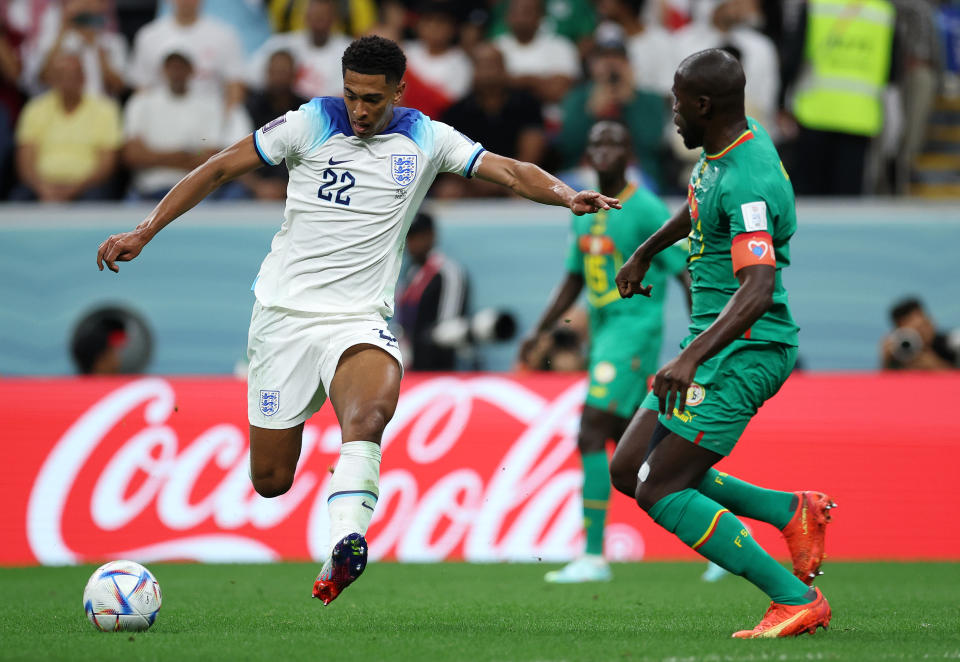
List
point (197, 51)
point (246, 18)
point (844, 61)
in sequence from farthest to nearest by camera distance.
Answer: point (246, 18)
point (197, 51)
point (844, 61)

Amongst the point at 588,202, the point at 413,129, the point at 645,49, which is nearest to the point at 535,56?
the point at 645,49

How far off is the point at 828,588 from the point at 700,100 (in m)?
3.91

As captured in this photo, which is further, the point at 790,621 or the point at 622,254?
the point at 622,254

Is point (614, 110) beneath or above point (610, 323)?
above

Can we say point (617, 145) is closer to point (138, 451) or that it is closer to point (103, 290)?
point (138, 451)

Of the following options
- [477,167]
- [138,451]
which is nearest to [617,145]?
[477,167]

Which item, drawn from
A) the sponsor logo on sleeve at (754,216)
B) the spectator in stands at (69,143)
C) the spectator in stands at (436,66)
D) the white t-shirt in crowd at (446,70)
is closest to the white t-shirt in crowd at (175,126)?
the spectator in stands at (69,143)

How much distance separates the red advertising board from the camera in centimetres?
1056

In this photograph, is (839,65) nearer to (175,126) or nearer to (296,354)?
(175,126)

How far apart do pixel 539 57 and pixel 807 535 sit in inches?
Answer: 370

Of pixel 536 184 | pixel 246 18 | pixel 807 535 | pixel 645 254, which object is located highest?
pixel 246 18

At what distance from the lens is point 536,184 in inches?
255

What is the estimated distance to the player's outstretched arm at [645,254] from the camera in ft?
21.2

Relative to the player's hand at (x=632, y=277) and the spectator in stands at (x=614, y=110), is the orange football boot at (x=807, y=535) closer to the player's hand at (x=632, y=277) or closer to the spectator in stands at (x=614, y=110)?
the player's hand at (x=632, y=277)
